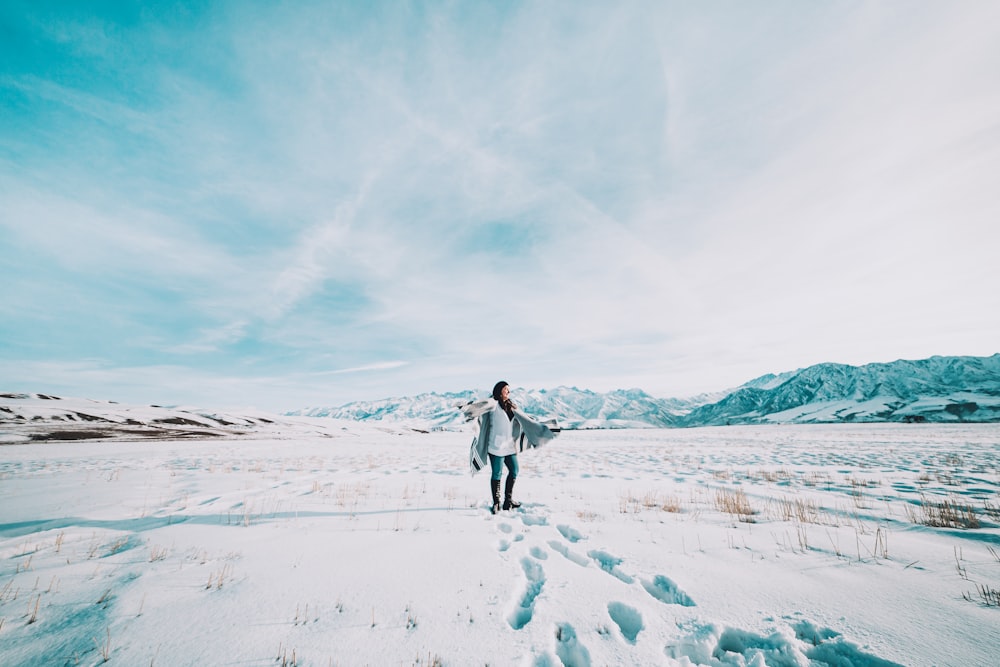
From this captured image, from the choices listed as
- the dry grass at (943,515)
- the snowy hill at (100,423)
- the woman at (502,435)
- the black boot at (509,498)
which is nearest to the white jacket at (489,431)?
the woman at (502,435)

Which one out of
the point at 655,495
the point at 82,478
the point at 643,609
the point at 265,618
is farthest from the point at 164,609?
the point at 82,478

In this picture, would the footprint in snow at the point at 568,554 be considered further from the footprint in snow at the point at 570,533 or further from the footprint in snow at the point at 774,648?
the footprint in snow at the point at 774,648

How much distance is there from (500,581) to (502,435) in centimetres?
379

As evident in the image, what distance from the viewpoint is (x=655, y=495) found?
8375 millimetres

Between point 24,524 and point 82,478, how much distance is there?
633 cm

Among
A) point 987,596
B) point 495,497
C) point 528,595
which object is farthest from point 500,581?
point 987,596

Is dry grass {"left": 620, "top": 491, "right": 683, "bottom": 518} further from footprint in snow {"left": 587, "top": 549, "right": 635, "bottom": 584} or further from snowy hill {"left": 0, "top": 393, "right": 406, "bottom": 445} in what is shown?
snowy hill {"left": 0, "top": 393, "right": 406, "bottom": 445}

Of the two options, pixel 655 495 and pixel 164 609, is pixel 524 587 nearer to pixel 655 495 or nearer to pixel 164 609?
pixel 164 609

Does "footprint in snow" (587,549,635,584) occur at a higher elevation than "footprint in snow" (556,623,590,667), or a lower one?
lower


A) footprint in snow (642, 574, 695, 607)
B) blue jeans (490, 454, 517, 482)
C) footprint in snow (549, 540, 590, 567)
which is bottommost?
footprint in snow (549, 540, 590, 567)

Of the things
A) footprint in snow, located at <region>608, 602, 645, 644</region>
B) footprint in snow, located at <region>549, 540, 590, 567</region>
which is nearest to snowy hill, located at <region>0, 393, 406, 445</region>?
footprint in snow, located at <region>549, 540, 590, 567</region>

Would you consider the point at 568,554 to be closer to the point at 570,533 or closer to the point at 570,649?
the point at 570,533

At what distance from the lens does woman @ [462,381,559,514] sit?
742 cm

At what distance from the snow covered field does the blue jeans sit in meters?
0.72
